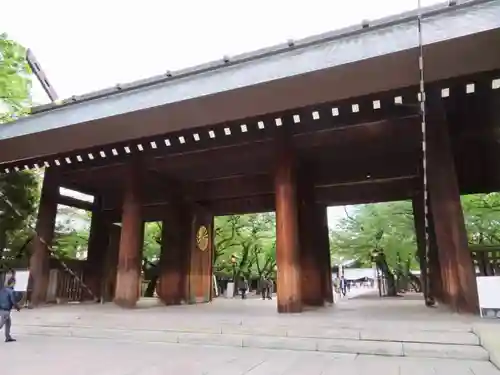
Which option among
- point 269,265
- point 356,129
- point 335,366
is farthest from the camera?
point 269,265

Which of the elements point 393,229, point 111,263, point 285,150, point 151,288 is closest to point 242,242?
point 151,288

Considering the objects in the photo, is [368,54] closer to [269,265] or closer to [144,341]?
[144,341]

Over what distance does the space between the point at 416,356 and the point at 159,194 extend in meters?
8.45

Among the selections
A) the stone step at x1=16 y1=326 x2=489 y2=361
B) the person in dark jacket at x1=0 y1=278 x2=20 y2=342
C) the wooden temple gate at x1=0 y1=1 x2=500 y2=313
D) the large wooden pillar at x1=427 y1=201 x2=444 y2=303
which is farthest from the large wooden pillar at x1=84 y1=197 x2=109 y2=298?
the large wooden pillar at x1=427 y1=201 x2=444 y2=303

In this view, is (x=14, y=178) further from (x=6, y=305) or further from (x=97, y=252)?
(x=6, y=305)

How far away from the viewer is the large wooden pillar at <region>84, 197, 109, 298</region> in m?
11.2

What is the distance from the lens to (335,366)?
11.6ft

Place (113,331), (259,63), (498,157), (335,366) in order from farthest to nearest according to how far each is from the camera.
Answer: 1. (498,157)
2. (259,63)
3. (113,331)
4. (335,366)

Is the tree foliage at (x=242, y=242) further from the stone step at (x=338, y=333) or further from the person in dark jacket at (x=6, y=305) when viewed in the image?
the stone step at (x=338, y=333)

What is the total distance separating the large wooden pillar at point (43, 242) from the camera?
8820 mm

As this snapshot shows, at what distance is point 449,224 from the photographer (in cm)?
568

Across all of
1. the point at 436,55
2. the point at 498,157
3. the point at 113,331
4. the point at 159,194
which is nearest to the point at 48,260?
the point at 159,194

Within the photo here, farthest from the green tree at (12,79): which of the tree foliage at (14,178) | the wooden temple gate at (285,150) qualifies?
the wooden temple gate at (285,150)

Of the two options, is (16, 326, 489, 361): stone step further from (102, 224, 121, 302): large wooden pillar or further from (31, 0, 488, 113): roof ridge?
(31, 0, 488, 113): roof ridge
